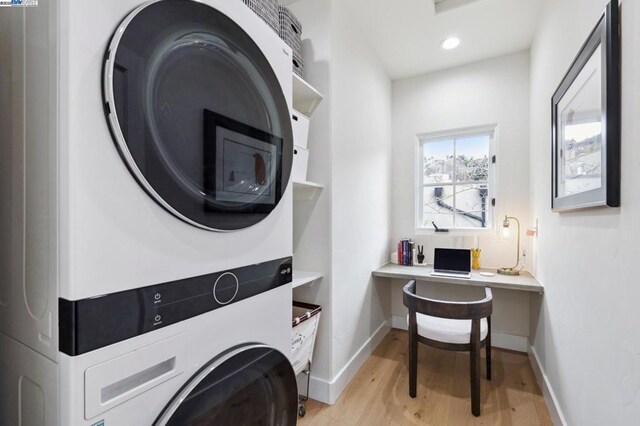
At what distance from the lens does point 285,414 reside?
1.04 meters

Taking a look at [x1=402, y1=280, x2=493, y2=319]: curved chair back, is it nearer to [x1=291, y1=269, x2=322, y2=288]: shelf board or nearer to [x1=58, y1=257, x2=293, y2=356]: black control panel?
[x1=291, y1=269, x2=322, y2=288]: shelf board

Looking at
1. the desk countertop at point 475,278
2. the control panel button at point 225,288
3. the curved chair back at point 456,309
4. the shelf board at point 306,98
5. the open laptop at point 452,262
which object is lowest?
the curved chair back at point 456,309

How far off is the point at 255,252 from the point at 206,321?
0.24 meters

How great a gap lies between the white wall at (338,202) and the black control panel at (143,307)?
3.23 ft

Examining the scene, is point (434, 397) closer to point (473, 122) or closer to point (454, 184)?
point (454, 184)

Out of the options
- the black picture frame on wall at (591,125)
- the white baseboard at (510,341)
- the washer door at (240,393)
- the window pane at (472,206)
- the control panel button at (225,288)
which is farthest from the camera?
the window pane at (472,206)

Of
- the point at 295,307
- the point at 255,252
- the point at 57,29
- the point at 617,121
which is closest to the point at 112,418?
the point at 255,252

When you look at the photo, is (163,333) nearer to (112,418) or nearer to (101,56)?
(112,418)

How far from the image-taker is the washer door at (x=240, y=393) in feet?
2.25

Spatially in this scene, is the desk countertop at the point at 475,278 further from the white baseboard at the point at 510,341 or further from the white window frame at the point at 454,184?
the white baseboard at the point at 510,341

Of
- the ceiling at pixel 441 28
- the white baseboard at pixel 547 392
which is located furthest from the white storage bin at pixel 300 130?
the white baseboard at pixel 547 392

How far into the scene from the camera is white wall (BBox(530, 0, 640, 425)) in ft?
2.83

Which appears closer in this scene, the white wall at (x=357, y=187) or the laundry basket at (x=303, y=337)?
the laundry basket at (x=303, y=337)

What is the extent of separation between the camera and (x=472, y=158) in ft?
9.39
